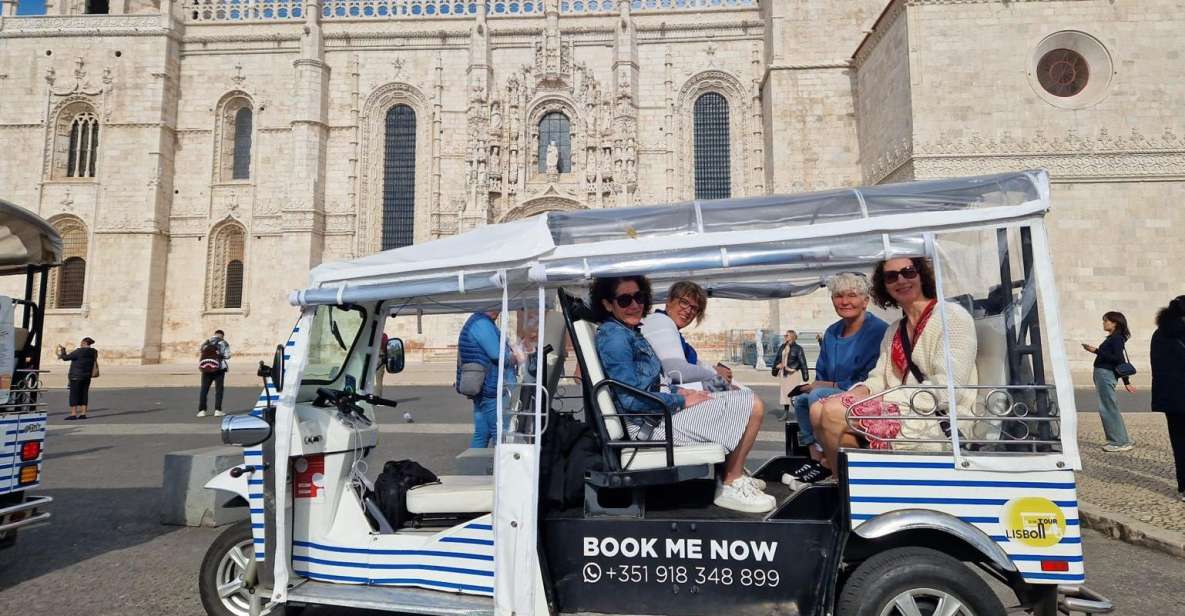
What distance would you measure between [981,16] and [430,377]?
18.8m

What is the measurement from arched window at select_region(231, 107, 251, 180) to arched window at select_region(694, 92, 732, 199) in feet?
63.2

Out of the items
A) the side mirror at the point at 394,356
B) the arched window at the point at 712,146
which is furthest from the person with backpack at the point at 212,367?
the arched window at the point at 712,146

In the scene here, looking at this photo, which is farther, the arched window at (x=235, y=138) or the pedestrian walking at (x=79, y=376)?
the arched window at (x=235, y=138)

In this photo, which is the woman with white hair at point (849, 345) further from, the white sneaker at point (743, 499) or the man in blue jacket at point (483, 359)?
the man in blue jacket at point (483, 359)

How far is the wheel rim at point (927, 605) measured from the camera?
7.85ft

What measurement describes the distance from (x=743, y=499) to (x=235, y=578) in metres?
2.73

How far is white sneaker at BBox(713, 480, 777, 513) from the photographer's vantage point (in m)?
2.96

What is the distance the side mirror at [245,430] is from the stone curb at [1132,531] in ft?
18.6

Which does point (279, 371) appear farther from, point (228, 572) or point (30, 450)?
point (30, 450)

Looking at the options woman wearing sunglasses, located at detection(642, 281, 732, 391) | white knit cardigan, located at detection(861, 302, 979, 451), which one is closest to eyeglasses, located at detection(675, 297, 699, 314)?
woman wearing sunglasses, located at detection(642, 281, 732, 391)

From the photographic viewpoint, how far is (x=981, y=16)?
1692 cm

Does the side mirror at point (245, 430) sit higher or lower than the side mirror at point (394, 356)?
lower

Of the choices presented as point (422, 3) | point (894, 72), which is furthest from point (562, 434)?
point (422, 3)

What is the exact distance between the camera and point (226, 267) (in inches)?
1029
